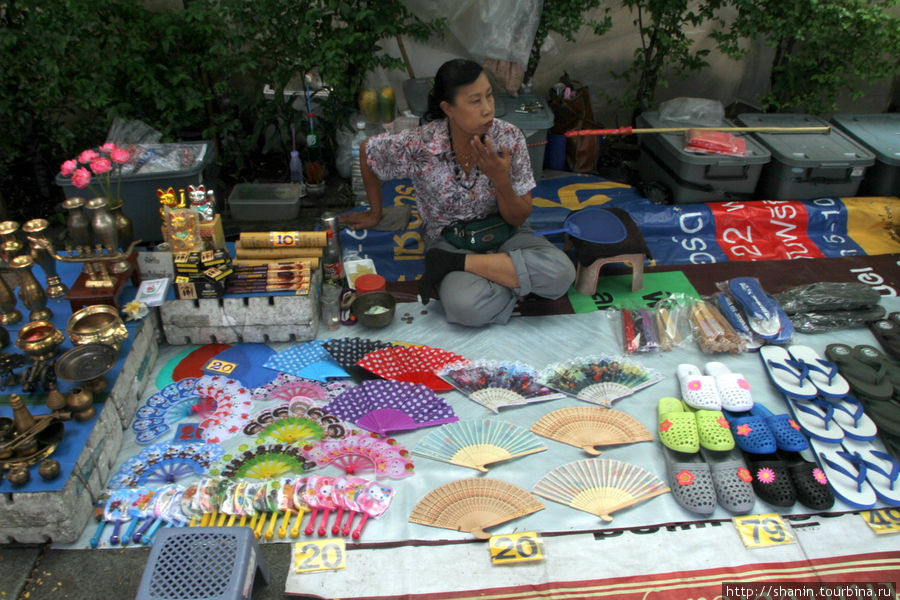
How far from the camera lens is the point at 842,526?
98.0 inches

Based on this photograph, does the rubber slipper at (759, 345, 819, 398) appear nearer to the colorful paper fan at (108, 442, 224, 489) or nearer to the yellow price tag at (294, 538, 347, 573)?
the yellow price tag at (294, 538, 347, 573)

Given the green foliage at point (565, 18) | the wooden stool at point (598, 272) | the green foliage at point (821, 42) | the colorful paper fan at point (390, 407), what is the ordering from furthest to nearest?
1. the green foliage at point (565, 18)
2. the green foliage at point (821, 42)
3. the wooden stool at point (598, 272)
4. the colorful paper fan at point (390, 407)

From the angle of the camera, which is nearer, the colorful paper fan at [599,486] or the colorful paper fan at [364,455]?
the colorful paper fan at [599,486]

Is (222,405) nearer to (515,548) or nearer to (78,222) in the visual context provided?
(78,222)

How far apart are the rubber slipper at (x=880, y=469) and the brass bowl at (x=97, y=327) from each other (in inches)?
126

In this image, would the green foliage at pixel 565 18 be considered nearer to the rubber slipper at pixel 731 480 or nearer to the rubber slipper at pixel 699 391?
the rubber slipper at pixel 699 391

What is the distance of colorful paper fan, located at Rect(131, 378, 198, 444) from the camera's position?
2889mm

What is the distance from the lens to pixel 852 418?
288cm

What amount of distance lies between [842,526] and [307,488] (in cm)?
207

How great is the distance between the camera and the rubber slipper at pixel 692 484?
98.5 inches

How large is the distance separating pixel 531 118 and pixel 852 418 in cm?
289

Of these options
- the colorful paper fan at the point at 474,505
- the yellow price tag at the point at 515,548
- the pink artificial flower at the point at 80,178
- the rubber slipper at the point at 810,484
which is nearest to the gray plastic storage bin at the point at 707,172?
the rubber slipper at the point at 810,484

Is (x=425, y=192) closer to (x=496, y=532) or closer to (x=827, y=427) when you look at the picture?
(x=496, y=532)

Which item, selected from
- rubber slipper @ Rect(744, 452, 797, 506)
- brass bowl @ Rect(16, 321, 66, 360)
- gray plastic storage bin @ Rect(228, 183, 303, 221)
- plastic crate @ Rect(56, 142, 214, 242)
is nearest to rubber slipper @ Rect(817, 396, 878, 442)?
rubber slipper @ Rect(744, 452, 797, 506)
